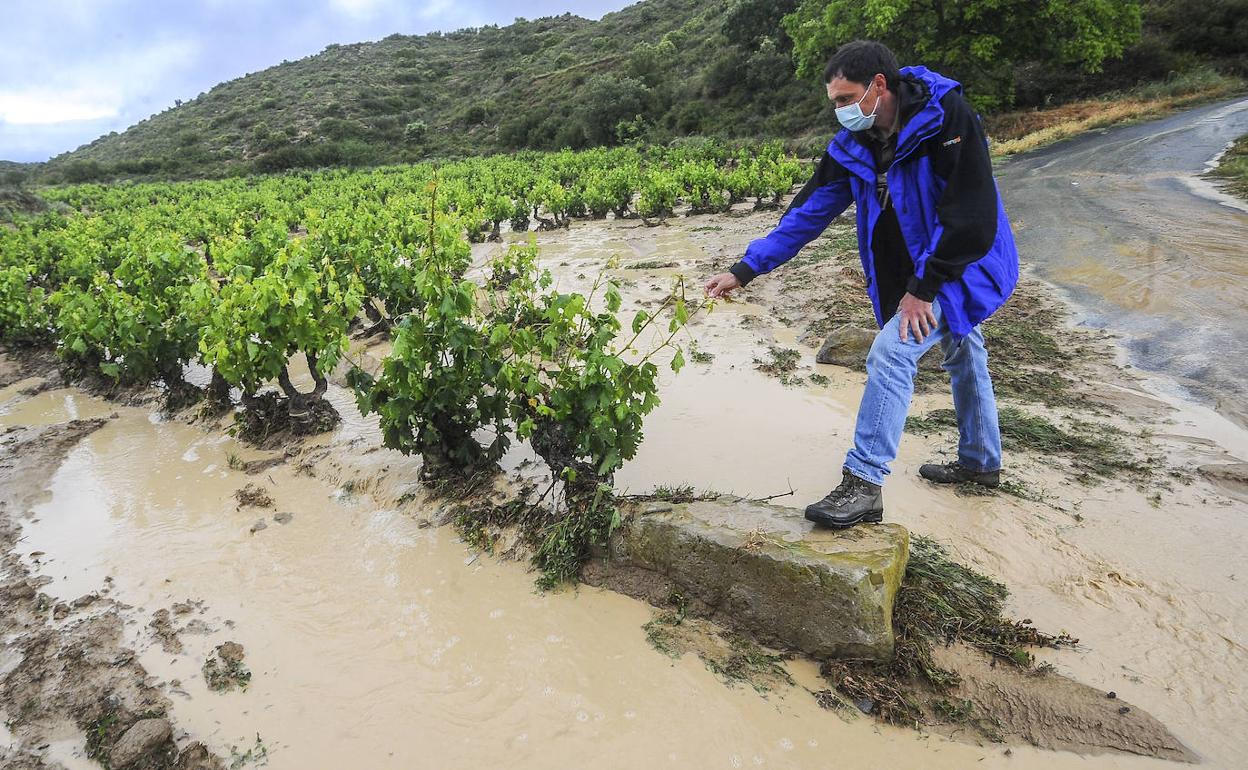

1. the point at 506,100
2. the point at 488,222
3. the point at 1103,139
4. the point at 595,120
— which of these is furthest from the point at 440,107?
the point at 1103,139

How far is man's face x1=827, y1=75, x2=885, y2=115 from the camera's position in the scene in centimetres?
267

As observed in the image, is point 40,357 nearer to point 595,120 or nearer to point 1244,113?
point 1244,113

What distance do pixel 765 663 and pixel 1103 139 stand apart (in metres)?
20.3

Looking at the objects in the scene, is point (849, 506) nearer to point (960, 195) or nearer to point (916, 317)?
point (916, 317)

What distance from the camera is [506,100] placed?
6372 cm

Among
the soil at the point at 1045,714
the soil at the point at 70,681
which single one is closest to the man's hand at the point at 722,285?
the soil at the point at 1045,714

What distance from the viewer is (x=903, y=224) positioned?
2797 mm

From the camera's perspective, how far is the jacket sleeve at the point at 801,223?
3137 mm

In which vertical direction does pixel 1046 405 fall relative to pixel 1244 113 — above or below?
below

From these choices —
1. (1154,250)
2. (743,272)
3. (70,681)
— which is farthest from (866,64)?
(1154,250)

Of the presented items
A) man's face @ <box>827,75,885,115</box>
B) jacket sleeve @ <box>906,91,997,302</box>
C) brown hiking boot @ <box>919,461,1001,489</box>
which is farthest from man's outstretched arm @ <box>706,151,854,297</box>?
brown hiking boot @ <box>919,461,1001,489</box>

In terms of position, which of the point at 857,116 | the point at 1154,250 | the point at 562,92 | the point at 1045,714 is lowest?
the point at 1045,714

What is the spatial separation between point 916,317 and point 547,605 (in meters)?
2.19

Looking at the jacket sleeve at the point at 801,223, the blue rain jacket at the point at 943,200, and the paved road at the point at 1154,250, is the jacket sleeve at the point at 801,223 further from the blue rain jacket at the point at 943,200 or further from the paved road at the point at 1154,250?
the paved road at the point at 1154,250
